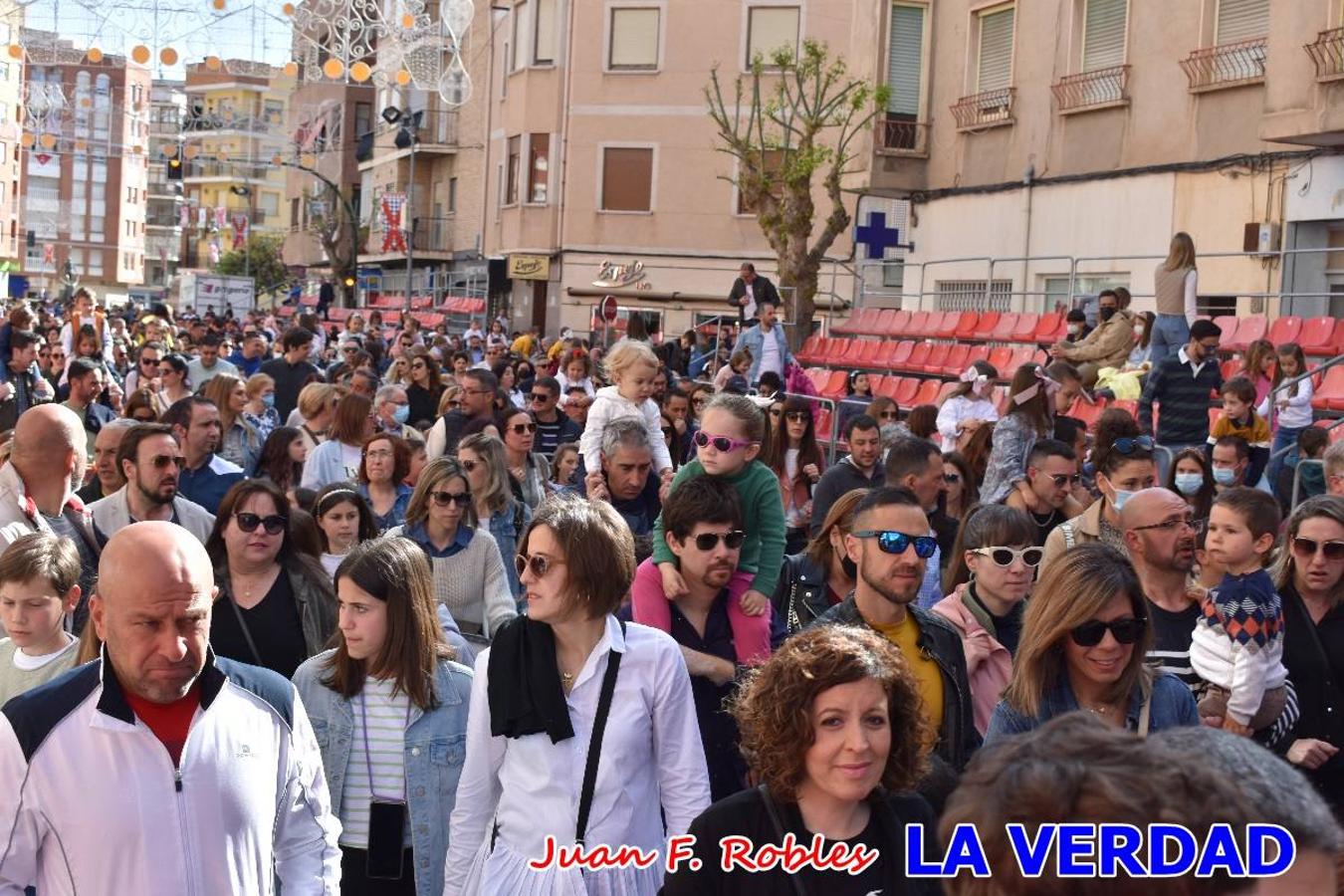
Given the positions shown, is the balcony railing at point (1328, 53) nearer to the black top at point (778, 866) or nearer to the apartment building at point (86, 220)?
the black top at point (778, 866)

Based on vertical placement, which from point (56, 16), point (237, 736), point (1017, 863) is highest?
point (56, 16)

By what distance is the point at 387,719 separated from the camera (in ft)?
19.2

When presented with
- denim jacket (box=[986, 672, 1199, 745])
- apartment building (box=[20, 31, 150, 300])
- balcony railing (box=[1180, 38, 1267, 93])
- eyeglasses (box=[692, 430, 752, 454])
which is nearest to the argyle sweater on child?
denim jacket (box=[986, 672, 1199, 745])

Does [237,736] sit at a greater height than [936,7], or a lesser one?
lesser

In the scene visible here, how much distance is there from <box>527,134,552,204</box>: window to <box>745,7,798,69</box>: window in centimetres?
578

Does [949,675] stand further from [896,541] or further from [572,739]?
[572,739]

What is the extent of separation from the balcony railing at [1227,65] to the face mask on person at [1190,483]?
13168 mm

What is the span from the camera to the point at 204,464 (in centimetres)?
982

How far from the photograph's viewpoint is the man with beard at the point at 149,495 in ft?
24.8

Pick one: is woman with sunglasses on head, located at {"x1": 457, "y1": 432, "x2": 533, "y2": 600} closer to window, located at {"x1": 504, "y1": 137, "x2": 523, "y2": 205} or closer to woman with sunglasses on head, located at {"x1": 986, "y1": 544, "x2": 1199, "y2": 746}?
woman with sunglasses on head, located at {"x1": 986, "y1": 544, "x2": 1199, "y2": 746}

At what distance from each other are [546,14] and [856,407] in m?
30.6

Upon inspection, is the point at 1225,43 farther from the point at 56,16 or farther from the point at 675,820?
the point at 675,820

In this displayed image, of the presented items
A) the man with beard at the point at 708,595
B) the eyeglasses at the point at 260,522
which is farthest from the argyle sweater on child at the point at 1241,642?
the eyeglasses at the point at 260,522

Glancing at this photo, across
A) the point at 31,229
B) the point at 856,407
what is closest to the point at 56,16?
the point at 856,407
